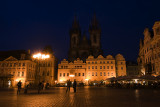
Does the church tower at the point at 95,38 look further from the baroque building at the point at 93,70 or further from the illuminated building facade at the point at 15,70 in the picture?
the illuminated building facade at the point at 15,70

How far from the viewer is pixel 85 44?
77.6 m

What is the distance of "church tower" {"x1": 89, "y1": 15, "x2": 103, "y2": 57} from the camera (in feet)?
248

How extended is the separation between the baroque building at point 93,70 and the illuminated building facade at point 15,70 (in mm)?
12957

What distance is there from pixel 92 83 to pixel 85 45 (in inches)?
1073

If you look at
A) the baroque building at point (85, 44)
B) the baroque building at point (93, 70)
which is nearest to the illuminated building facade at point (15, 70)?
the baroque building at point (93, 70)

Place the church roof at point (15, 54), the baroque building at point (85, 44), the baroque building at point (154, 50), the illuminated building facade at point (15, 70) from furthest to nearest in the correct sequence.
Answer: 1. the baroque building at point (85, 44)
2. the church roof at point (15, 54)
3. the illuminated building facade at point (15, 70)
4. the baroque building at point (154, 50)

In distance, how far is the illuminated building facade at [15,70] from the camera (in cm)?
4944

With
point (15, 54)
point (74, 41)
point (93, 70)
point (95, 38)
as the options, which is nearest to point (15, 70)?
point (15, 54)

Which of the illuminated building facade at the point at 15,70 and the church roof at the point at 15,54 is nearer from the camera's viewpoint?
the illuminated building facade at the point at 15,70

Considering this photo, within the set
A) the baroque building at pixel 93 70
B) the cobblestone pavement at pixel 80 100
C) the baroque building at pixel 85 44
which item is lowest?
the cobblestone pavement at pixel 80 100

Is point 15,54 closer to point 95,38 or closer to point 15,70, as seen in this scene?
point 15,70

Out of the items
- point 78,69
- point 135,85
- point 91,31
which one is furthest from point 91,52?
point 135,85

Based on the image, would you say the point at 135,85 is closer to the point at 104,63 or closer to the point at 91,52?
the point at 104,63

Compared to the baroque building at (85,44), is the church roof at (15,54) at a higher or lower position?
lower
